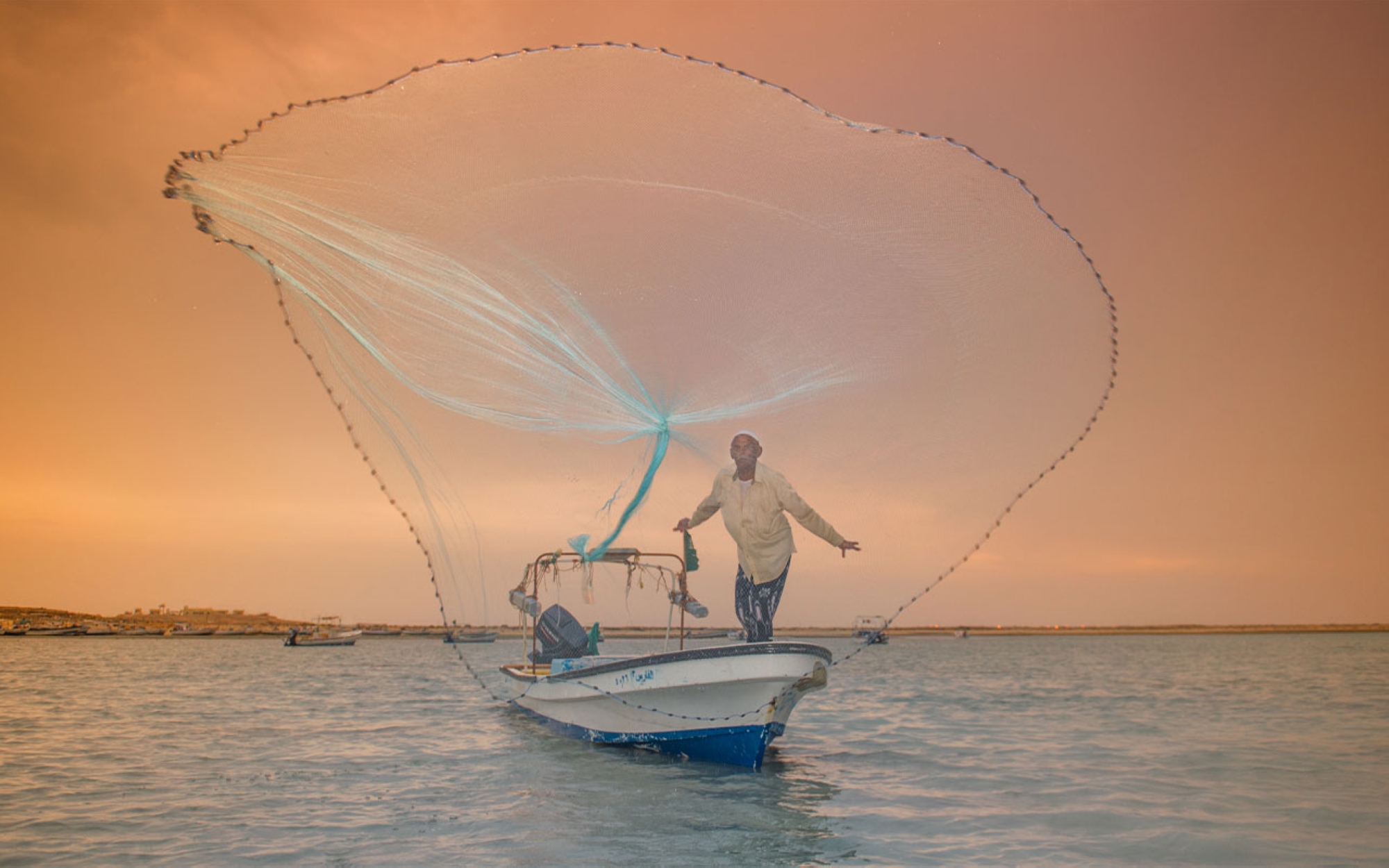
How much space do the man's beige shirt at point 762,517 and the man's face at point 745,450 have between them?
0.24 m

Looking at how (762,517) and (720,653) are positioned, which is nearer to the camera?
(762,517)

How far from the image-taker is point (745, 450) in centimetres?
1051

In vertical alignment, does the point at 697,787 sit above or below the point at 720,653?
below

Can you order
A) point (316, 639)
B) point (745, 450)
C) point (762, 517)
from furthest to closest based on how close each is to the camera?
point (316, 639), point (762, 517), point (745, 450)

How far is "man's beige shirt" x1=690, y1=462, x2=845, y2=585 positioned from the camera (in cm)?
1063

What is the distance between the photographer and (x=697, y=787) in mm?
12344

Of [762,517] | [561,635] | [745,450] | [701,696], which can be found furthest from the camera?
[561,635]

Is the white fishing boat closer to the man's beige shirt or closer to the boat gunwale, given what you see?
the boat gunwale

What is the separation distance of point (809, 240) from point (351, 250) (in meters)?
4.00

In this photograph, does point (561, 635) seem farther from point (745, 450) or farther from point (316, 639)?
point (316, 639)

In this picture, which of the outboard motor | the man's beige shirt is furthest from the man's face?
the outboard motor

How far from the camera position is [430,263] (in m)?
8.44

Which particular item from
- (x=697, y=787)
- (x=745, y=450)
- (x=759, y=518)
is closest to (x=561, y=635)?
(x=697, y=787)

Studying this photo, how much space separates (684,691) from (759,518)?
330 cm
